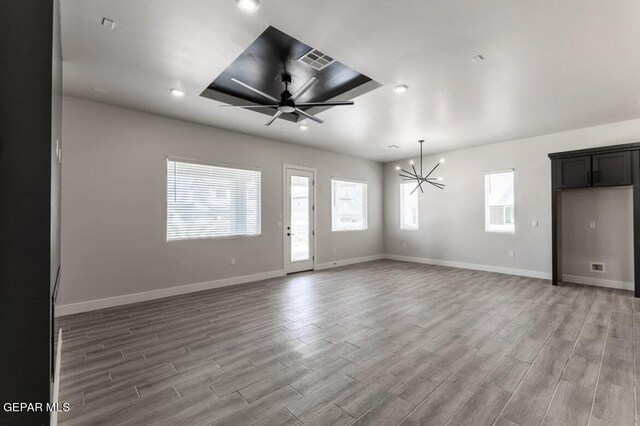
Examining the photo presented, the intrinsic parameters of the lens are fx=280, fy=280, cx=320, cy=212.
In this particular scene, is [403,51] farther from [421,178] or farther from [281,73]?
[421,178]

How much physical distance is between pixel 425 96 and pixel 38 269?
14.1 feet

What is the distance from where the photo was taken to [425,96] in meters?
3.97

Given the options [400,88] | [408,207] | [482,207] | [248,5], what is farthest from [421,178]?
[248,5]

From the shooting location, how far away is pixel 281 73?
3490 millimetres

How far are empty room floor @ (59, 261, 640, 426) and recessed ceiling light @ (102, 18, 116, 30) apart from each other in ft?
10.00

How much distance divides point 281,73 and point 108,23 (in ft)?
5.66

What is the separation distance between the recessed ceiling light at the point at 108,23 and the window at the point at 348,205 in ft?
18.0

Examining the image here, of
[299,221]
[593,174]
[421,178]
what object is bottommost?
[299,221]

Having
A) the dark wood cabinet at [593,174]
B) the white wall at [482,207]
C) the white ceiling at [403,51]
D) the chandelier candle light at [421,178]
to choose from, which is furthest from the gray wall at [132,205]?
the dark wood cabinet at [593,174]

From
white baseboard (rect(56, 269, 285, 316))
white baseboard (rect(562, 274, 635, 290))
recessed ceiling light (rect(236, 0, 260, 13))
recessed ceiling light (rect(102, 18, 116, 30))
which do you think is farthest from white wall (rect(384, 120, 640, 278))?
recessed ceiling light (rect(102, 18, 116, 30))

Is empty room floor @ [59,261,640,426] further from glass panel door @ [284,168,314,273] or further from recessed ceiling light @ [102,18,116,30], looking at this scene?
recessed ceiling light @ [102,18,116,30]

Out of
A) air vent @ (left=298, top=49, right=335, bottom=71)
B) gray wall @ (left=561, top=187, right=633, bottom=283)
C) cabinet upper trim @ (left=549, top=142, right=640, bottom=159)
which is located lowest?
gray wall @ (left=561, top=187, right=633, bottom=283)

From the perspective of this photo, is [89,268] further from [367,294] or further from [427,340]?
[427,340]

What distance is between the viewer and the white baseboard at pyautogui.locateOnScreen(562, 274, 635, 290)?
502cm
